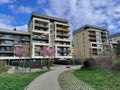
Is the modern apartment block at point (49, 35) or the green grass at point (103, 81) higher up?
the modern apartment block at point (49, 35)

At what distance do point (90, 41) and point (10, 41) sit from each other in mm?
40295

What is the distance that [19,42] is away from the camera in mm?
52312

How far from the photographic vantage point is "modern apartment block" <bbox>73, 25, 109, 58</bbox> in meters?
67.7

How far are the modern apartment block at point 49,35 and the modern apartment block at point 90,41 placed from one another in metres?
11.5

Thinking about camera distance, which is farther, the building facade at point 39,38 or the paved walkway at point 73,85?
the building facade at point 39,38

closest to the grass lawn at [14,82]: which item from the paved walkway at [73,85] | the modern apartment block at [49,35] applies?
the paved walkway at [73,85]

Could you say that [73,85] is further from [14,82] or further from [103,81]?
[14,82]

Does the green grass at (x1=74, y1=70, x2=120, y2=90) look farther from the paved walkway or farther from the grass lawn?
the grass lawn

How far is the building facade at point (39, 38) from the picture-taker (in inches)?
1969

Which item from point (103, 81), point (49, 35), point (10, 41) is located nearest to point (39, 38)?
point (49, 35)

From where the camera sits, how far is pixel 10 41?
168 feet

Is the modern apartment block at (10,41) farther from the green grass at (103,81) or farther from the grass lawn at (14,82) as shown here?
the green grass at (103,81)

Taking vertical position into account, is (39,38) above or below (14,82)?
above

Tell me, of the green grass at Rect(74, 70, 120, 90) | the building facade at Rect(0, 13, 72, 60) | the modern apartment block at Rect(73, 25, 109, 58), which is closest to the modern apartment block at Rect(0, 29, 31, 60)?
the building facade at Rect(0, 13, 72, 60)
